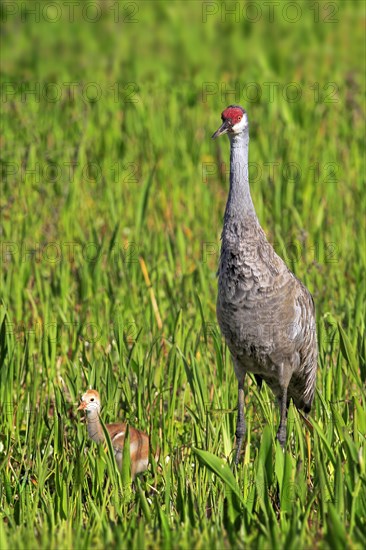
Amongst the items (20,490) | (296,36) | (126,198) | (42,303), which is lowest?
(20,490)

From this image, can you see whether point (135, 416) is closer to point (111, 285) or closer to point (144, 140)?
point (111, 285)

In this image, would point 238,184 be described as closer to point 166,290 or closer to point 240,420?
point 240,420

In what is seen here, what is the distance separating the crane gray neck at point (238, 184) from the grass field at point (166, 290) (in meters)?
0.66

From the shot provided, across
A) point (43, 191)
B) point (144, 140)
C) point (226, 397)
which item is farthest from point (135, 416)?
point (144, 140)

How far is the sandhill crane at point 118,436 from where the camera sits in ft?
16.6

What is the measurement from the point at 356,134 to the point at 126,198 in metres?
2.27

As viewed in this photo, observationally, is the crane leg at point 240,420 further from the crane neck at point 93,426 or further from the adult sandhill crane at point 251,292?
the crane neck at point 93,426

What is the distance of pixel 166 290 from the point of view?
22.3ft

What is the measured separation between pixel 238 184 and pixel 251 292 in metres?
0.47

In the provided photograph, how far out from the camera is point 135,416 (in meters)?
5.50

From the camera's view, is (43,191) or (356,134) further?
(356,134)

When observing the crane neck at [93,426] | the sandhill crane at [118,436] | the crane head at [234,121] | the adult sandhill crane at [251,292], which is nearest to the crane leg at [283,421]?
the adult sandhill crane at [251,292]

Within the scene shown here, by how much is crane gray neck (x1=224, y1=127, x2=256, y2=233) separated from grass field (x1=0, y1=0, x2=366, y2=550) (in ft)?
2.17

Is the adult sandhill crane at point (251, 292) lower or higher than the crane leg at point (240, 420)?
higher
